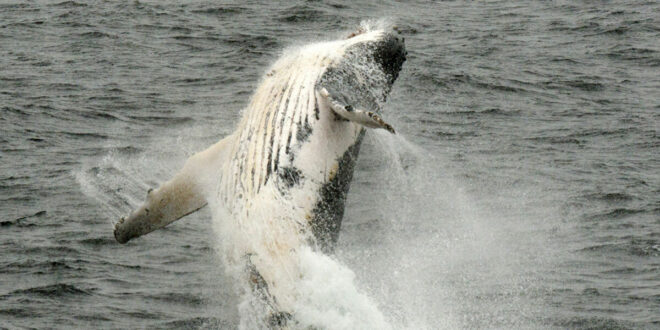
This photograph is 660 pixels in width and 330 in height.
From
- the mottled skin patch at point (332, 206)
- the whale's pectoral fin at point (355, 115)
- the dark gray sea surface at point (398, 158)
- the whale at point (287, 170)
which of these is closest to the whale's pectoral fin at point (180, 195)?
the whale at point (287, 170)

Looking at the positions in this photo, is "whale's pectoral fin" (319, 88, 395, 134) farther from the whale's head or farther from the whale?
the whale's head

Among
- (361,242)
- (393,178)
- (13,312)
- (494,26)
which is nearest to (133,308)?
(13,312)

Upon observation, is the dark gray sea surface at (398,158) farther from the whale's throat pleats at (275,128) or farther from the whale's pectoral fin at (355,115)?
the whale's pectoral fin at (355,115)

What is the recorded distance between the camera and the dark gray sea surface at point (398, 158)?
45.2 ft

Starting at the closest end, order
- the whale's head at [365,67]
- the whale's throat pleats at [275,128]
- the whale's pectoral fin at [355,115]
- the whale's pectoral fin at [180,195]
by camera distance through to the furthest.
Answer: the whale's pectoral fin at [355,115], the whale's throat pleats at [275,128], the whale's head at [365,67], the whale's pectoral fin at [180,195]

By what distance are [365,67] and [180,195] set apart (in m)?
2.19

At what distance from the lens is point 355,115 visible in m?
9.88

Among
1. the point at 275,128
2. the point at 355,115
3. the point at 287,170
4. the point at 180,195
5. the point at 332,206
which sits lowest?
the point at 180,195

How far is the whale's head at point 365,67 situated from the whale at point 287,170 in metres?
0.01

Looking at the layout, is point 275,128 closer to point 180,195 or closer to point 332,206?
point 332,206

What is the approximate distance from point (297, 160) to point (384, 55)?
1.86 meters

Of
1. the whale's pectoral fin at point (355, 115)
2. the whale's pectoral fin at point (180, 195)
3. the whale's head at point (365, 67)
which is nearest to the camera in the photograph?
the whale's pectoral fin at point (355, 115)

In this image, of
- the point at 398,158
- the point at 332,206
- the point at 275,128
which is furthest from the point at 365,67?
the point at 332,206

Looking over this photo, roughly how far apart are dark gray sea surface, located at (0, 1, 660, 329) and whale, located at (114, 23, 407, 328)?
2.57 feet
